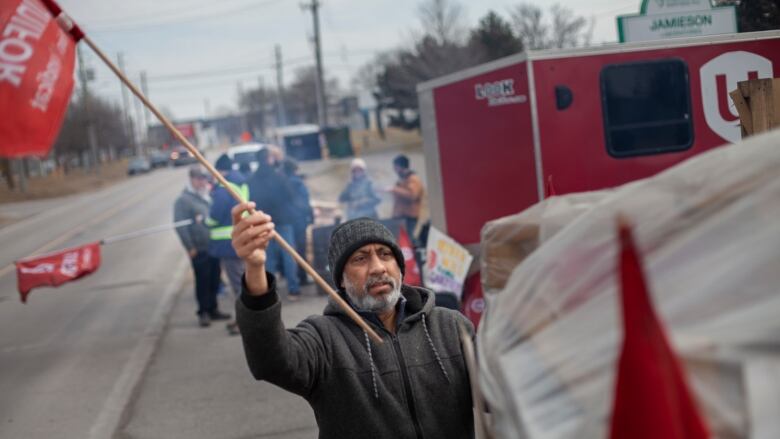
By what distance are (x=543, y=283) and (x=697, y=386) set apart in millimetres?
490

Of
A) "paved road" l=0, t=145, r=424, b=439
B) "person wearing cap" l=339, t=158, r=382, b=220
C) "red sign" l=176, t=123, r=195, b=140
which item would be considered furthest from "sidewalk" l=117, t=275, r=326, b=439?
"red sign" l=176, t=123, r=195, b=140

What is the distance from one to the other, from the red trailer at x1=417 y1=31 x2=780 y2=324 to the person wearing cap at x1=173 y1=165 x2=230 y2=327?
5.16 meters

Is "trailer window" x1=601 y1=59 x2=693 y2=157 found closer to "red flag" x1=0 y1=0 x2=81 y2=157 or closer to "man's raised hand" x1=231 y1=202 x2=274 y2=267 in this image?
"red flag" x1=0 y1=0 x2=81 y2=157

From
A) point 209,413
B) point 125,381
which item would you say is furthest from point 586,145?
point 125,381

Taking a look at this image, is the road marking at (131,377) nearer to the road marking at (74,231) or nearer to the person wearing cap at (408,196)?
the person wearing cap at (408,196)

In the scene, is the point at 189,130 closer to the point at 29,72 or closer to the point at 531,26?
the point at 531,26

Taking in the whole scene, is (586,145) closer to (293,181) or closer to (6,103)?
(6,103)

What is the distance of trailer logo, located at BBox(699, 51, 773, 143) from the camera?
7027mm

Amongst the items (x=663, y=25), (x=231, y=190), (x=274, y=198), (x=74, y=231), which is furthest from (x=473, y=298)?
(x=74, y=231)

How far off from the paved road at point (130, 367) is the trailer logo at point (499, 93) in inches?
108

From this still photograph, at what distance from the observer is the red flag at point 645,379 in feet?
4.65

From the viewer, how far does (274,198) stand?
12375 millimetres

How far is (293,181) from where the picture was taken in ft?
44.2

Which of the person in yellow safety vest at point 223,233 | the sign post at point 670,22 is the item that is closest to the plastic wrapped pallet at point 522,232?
the sign post at point 670,22
